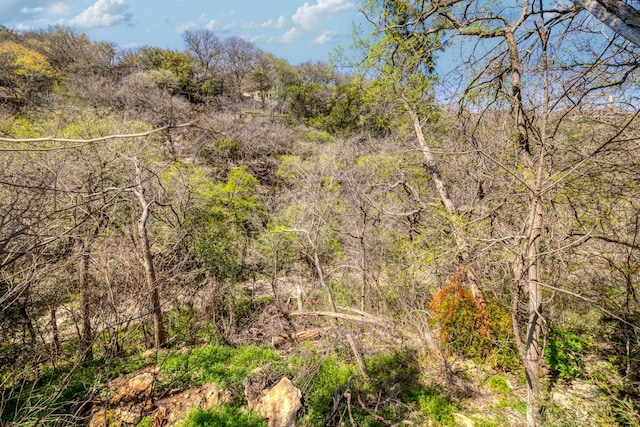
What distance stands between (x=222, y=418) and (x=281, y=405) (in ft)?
3.07

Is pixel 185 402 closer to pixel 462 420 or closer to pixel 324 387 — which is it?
pixel 324 387

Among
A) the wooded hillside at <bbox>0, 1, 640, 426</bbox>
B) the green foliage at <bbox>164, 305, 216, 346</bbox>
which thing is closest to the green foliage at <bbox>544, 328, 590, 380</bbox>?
the wooded hillside at <bbox>0, 1, 640, 426</bbox>

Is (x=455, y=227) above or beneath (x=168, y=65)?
beneath

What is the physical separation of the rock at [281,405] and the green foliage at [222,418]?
5.2 inches

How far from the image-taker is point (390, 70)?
6109 millimetres

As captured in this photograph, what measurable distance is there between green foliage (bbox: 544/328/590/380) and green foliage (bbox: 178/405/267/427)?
450cm

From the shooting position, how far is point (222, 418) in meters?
4.91

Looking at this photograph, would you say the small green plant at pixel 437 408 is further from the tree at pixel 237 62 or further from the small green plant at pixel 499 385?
the tree at pixel 237 62

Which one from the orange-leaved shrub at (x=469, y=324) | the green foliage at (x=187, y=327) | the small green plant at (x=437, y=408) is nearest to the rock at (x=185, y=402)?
the green foliage at (x=187, y=327)

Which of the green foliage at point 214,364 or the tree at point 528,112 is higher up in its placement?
the tree at point 528,112

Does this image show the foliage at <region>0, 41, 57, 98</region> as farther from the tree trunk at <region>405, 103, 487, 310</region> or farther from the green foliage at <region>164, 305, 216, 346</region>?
the tree trunk at <region>405, 103, 487, 310</region>

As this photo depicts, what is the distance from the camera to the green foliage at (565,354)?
4.66 m

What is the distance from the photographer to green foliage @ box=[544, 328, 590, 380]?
4.66 meters

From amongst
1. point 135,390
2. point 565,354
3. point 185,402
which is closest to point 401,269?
point 565,354
